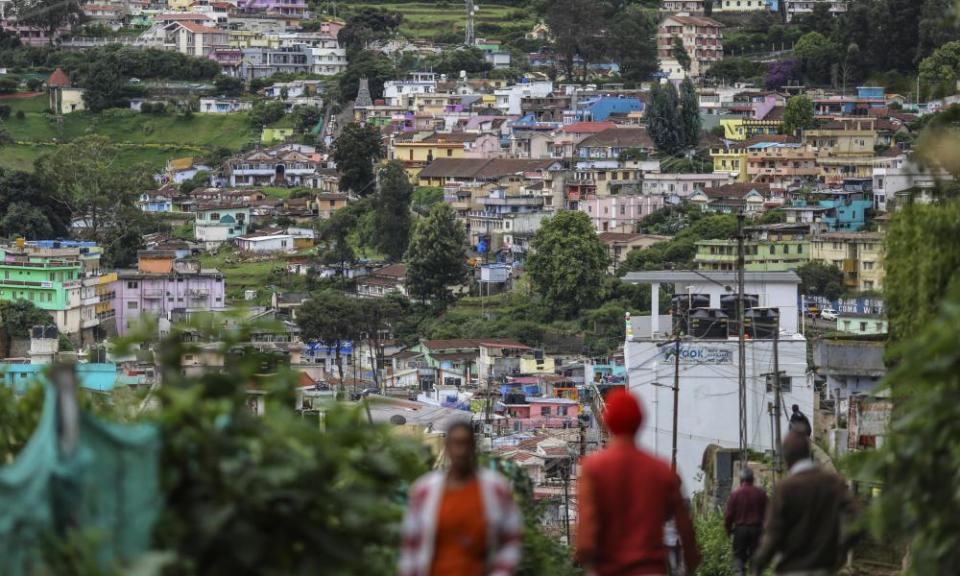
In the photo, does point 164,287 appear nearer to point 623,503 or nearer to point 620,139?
point 620,139

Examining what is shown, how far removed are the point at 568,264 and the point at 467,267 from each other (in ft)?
16.6

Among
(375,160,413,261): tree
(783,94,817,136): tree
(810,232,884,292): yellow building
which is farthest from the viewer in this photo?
(783,94,817,136): tree

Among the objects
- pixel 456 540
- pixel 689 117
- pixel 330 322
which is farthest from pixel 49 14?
pixel 456 540

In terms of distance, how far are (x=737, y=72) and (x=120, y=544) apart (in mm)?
73426

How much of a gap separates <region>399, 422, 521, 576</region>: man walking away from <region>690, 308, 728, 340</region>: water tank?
63.0 ft

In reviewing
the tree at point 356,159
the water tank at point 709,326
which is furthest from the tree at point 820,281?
the water tank at point 709,326

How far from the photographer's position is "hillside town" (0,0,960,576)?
6.41m

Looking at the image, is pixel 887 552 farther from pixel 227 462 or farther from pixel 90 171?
pixel 90 171

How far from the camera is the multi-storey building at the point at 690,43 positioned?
79.2m

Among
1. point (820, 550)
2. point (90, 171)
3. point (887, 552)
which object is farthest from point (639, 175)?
point (820, 550)

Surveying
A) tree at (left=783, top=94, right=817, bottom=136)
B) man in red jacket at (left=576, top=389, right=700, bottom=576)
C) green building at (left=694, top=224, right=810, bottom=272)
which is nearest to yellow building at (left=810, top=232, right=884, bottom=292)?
green building at (left=694, top=224, right=810, bottom=272)

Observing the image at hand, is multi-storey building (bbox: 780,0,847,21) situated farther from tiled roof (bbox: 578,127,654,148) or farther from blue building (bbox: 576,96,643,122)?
tiled roof (bbox: 578,127,654,148)

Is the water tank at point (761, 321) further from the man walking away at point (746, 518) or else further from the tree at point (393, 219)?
the tree at point (393, 219)

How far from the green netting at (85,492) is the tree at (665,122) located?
196ft
